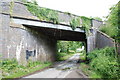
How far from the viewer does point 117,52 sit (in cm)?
1082

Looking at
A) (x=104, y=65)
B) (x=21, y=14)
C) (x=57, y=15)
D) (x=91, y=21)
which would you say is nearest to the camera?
(x=104, y=65)

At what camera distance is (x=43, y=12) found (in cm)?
1377

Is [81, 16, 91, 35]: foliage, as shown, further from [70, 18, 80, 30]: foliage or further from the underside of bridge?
the underside of bridge

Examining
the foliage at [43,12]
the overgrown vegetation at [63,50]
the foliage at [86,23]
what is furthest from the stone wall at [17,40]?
the overgrown vegetation at [63,50]

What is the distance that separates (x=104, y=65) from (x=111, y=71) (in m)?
0.81

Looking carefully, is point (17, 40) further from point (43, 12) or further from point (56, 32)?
point (56, 32)

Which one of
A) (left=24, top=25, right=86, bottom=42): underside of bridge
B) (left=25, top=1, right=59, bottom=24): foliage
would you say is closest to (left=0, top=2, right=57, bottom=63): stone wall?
(left=25, top=1, right=59, bottom=24): foliage

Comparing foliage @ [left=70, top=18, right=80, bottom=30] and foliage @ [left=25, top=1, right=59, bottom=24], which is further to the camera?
foliage @ [left=70, top=18, right=80, bottom=30]

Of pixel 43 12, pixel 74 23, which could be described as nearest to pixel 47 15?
pixel 43 12

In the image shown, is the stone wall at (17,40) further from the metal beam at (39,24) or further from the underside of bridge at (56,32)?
the underside of bridge at (56,32)

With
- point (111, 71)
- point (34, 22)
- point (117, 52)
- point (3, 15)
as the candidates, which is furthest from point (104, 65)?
point (3, 15)

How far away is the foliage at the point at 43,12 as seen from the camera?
1296cm

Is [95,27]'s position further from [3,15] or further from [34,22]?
[3,15]

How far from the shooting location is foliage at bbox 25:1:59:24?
13.0 m
